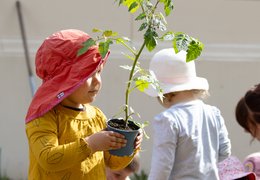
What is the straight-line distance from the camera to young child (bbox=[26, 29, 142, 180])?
9.70ft

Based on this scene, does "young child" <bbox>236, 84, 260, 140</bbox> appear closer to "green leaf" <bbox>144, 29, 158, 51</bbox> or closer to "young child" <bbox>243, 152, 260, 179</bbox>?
"young child" <bbox>243, 152, 260, 179</bbox>

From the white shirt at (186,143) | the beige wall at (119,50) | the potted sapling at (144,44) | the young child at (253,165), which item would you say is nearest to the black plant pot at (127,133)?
the potted sapling at (144,44)

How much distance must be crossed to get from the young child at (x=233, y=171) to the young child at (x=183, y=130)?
169 mm

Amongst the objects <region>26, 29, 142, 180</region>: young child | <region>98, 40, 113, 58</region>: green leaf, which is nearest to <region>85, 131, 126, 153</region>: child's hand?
<region>26, 29, 142, 180</region>: young child

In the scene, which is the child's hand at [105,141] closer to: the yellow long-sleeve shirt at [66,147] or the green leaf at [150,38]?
the yellow long-sleeve shirt at [66,147]

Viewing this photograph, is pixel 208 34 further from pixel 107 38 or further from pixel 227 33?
pixel 107 38

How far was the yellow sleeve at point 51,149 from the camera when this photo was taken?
2943 millimetres

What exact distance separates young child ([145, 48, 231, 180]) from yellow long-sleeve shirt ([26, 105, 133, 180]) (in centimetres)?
45

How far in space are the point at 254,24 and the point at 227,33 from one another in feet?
0.88

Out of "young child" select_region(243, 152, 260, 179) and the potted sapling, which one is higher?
the potted sapling

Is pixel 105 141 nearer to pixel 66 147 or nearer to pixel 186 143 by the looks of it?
pixel 66 147

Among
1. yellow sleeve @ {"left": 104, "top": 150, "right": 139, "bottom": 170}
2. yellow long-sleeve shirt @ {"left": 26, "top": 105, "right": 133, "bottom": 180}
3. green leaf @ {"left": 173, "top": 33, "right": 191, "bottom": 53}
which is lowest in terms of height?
yellow sleeve @ {"left": 104, "top": 150, "right": 139, "bottom": 170}

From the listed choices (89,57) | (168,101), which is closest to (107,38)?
(89,57)

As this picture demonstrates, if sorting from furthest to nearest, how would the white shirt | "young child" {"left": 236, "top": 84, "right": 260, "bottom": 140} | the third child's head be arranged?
the third child's head, the white shirt, "young child" {"left": 236, "top": 84, "right": 260, "bottom": 140}
